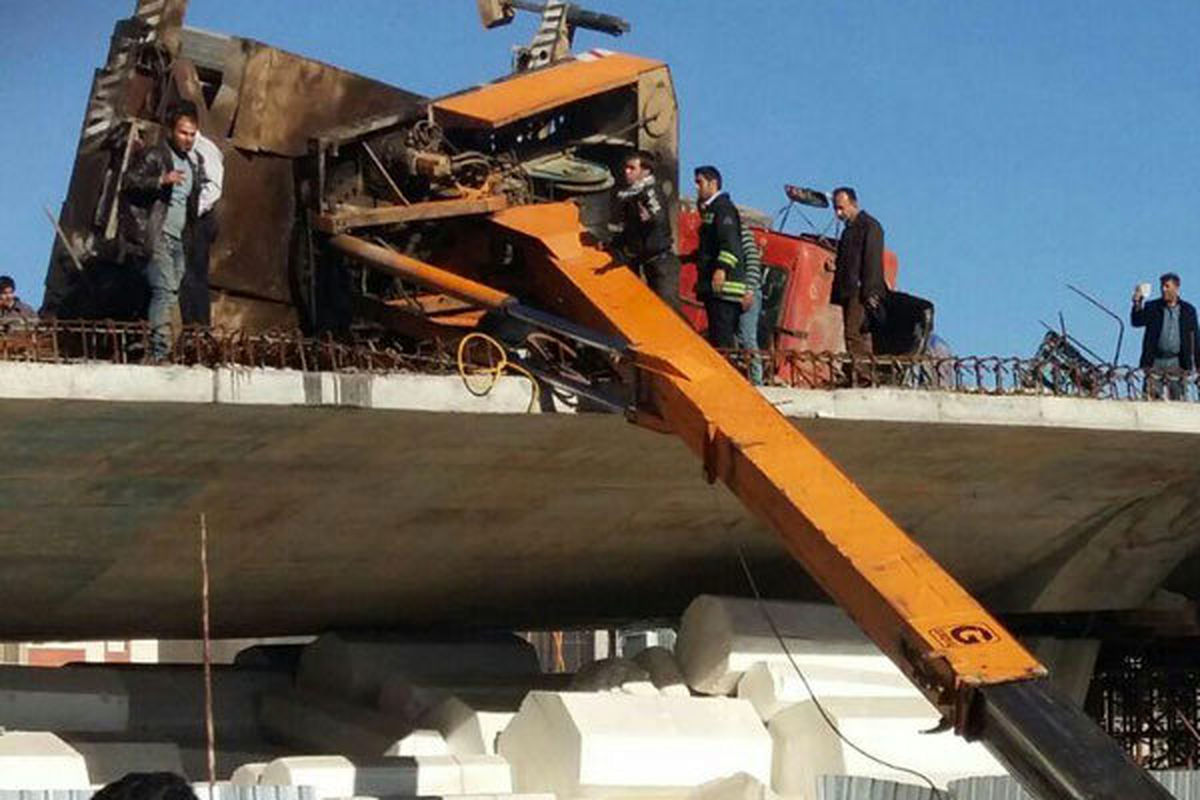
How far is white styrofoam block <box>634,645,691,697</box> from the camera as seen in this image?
18.1m

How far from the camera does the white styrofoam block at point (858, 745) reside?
16.9m

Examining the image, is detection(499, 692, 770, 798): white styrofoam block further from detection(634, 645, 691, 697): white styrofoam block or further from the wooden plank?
the wooden plank

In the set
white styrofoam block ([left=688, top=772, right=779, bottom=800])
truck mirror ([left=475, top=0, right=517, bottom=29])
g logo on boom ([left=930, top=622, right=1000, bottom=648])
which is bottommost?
white styrofoam block ([left=688, top=772, right=779, bottom=800])

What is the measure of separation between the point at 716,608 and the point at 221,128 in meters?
5.56

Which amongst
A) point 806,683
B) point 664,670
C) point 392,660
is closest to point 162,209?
point 392,660

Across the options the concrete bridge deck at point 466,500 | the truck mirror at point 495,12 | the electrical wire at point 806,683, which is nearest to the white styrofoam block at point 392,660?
the concrete bridge deck at point 466,500

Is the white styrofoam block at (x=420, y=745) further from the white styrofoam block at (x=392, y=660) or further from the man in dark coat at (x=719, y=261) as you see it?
the man in dark coat at (x=719, y=261)

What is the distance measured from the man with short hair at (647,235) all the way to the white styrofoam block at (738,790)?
381cm

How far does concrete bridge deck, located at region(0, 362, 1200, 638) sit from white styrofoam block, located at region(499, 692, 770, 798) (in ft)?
6.05

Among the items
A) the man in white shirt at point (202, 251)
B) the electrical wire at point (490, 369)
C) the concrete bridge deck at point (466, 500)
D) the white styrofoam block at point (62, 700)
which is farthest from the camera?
the white styrofoam block at point (62, 700)

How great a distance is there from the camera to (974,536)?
20.8 m

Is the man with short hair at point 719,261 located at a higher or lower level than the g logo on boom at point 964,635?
higher

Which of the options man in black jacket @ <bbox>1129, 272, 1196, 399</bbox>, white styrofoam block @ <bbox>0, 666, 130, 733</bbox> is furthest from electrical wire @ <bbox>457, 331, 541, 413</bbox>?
man in black jacket @ <bbox>1129, 272, 1196, 399</bbox>

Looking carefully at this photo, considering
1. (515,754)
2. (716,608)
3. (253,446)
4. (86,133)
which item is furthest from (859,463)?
(86,133)
